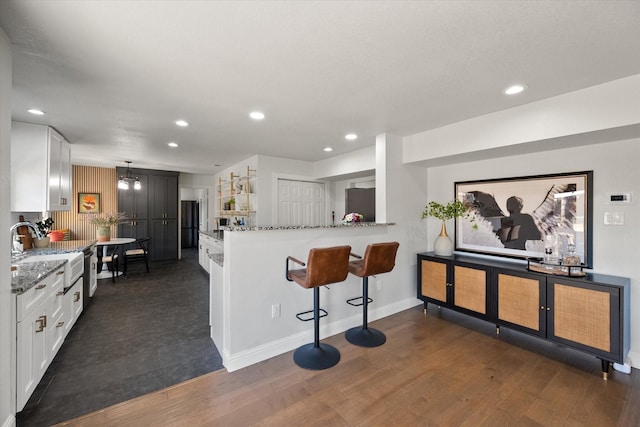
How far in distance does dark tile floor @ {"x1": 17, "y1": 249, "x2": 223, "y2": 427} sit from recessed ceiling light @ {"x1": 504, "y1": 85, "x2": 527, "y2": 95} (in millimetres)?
3450

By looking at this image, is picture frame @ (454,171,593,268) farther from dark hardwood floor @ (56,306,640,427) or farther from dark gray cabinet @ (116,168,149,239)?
dark gray cabinet @ (116,168,149,239)

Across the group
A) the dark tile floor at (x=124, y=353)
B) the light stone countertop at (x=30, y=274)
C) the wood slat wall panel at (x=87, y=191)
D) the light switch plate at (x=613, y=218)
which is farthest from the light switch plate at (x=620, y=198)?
the wood slat wall panel at (x=87, y=191)

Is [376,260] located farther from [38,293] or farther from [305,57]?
[38,293]

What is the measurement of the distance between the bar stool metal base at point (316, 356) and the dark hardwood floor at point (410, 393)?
7 cm

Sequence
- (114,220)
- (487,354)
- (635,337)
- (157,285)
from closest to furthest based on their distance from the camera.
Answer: (635,337)
(487,354)
(157,285)
(114,220)

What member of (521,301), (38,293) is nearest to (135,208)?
(38,293)

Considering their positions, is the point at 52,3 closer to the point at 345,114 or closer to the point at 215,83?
the point at 215,83

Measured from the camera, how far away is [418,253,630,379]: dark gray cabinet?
7.10 feet

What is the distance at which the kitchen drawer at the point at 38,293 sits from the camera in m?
1.72

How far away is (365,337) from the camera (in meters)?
2.83

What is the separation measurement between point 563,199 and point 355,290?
2.39m

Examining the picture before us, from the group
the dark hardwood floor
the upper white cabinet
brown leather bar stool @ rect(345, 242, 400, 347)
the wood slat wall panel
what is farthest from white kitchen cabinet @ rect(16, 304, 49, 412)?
the wood slat wall panel

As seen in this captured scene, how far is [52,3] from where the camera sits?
130cm

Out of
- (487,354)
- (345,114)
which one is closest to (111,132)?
(345,114)
